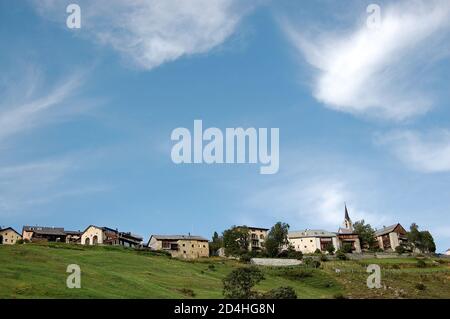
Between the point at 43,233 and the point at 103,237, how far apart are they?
83.5ft

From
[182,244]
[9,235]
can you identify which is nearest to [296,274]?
[182,244]

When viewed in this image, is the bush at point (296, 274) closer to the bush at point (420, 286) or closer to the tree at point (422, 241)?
the bush at point (420, 286)

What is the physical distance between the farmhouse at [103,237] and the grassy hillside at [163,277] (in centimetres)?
3679

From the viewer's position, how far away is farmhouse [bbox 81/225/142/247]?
169625 millimetres

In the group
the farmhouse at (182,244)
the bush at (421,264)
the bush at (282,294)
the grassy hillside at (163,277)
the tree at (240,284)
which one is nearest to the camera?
the bush at (282,294)

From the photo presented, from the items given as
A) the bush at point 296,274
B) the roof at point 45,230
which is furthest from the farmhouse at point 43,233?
the bush at point 296,274

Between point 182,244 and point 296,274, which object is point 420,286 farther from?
point 182,244

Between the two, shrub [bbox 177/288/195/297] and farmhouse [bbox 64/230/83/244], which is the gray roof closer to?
farmhouse [bbox 64/230/83/244]

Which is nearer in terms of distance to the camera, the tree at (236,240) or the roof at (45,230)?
the tree at (236,240)

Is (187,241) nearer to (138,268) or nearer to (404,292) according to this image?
(138,268)

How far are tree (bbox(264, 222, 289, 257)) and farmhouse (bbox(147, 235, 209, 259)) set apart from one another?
1037 inches

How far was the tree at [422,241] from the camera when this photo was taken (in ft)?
602
